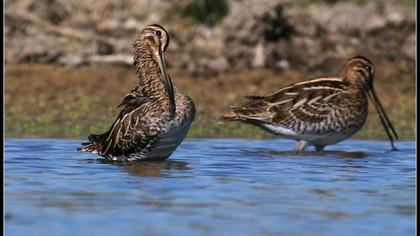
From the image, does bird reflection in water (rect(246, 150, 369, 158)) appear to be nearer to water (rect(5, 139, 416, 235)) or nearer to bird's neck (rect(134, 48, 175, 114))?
water (rect(5, 139, 416, 235))

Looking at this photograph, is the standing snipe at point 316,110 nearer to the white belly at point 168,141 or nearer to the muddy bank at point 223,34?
the white belly at point 168,141

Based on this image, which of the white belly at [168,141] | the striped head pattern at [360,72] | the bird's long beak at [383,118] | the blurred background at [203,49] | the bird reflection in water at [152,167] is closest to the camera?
the bird reflection in water at [152,167]

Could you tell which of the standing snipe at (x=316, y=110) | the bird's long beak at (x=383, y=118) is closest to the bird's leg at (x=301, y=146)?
the standing snipe at (x=316, y=110)

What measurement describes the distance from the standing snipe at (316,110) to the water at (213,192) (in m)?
0.19

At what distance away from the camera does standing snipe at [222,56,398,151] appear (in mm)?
10719

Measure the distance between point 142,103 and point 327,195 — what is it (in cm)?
228

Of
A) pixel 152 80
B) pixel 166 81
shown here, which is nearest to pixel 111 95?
pixel 152 80

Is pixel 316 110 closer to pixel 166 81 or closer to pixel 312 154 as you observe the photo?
pixel 312 154

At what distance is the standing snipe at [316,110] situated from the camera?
35.2 ft

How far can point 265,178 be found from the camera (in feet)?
28.3

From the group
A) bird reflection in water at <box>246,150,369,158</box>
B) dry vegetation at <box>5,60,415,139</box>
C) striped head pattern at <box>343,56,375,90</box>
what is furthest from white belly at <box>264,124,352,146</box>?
dry vegetation at <box>5,60,415,139</box>

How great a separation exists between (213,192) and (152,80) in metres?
1.98

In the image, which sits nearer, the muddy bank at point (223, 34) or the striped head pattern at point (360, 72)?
the striped head pattern at point (360, 72)

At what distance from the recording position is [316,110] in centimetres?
1082
